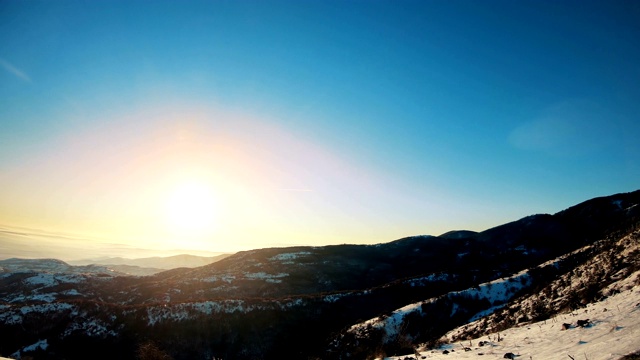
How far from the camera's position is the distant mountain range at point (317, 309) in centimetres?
1948

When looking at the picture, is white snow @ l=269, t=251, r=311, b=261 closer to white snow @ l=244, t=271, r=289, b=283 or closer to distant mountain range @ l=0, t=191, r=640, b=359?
distant mountain range @ l=0, t=191, r=640, b=359

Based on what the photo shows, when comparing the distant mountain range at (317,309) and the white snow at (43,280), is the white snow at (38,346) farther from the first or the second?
the white snow at (43,280)

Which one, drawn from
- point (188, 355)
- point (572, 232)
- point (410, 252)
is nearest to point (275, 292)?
point (188, 355)

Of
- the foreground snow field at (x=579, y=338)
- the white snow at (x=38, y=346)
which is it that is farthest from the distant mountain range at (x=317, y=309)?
the foreground snow field at (x=579, y=338)

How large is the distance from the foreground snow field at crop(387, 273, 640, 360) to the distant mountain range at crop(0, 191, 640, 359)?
57 centimetres

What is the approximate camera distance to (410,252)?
95.2 metres

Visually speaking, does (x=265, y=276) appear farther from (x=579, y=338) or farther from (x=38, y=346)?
(x=579, y=338)

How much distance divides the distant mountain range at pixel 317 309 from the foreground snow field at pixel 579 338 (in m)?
0.57

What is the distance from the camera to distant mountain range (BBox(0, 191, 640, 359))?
1948 cm

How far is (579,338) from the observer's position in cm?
967

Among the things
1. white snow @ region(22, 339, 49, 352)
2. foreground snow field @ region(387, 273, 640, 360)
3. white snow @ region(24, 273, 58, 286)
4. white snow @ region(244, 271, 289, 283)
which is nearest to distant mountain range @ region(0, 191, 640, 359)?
white snow @ region(22, 339, 49, 352)

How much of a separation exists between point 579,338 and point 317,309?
114 ft

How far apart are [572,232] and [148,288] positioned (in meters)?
108

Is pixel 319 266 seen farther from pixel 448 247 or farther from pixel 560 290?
pixel 560 290
